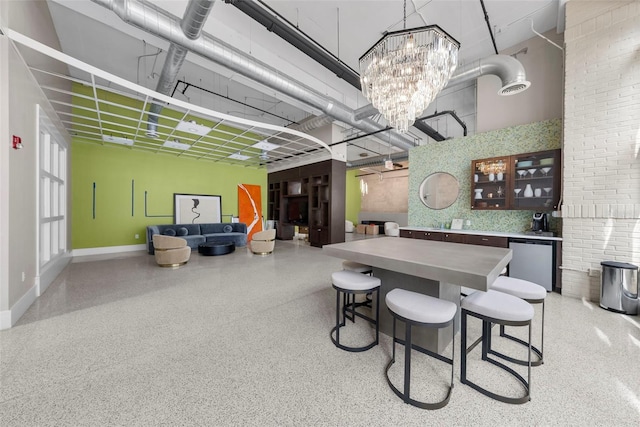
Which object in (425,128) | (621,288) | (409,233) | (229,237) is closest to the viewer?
(621,288)

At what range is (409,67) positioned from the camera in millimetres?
2492

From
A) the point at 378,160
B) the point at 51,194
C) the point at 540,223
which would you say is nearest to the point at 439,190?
the point at 540,223

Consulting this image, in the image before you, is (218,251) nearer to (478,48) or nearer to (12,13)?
(12,13)

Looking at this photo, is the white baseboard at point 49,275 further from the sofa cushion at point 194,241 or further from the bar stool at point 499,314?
the bar stool at point 499,314

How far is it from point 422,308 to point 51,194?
646 cm

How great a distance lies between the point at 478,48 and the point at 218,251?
24.7 ft

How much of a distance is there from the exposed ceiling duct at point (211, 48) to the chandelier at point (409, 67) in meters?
1.97

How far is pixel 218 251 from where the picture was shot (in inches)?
262

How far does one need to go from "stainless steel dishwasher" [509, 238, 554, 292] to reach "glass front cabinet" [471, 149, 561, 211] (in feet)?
2.23

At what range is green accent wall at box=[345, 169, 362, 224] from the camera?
14.2 metres

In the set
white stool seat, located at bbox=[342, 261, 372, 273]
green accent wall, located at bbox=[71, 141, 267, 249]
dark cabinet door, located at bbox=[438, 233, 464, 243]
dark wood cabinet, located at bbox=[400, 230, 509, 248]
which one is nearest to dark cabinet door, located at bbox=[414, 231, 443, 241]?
dark wood cabinet, located at bbox=[400, 230, 509, 248]

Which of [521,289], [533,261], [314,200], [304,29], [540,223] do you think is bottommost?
[533,261]

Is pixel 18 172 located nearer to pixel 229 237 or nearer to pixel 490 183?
pixel 229 237

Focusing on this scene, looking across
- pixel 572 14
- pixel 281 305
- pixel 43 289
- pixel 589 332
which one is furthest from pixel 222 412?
pixel 572 14
